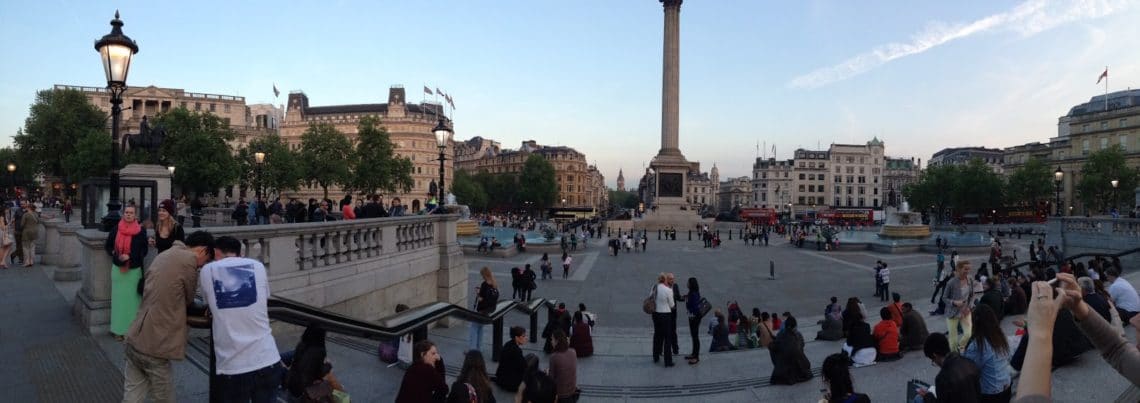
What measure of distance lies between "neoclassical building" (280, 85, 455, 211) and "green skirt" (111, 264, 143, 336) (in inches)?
3580

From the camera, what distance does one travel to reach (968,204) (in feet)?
253

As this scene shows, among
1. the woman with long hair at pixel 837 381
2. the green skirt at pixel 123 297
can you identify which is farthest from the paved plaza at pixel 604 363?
the woman with long hair at pixel 837 381

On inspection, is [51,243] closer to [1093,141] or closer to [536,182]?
[1093,141]

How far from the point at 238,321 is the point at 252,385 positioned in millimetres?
500

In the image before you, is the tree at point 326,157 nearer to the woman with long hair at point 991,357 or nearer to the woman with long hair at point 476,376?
the woman with long hair at point 476,376

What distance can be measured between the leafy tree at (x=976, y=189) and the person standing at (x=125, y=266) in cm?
9055

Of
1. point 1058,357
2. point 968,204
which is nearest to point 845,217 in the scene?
point 968,204

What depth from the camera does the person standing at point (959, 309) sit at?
9.71 meters

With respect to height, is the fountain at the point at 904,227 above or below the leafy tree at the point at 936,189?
below

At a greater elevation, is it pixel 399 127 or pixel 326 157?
pixel 399 127

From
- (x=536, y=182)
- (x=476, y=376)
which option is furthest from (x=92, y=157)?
(x=536, y=182)

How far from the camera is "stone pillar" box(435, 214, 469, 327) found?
12.9 m

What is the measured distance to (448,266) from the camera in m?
Answer: 13.0

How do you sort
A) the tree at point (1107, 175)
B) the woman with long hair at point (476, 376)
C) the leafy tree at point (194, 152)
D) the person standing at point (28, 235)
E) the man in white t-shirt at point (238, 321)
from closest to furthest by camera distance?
the man in white t-shirt at point (238, 321) < the woman with long hair at point (476, 376) < the person standing at point (28, 235) < the leafy tree at point (194, 152) < the tree at point (1107, 175)
